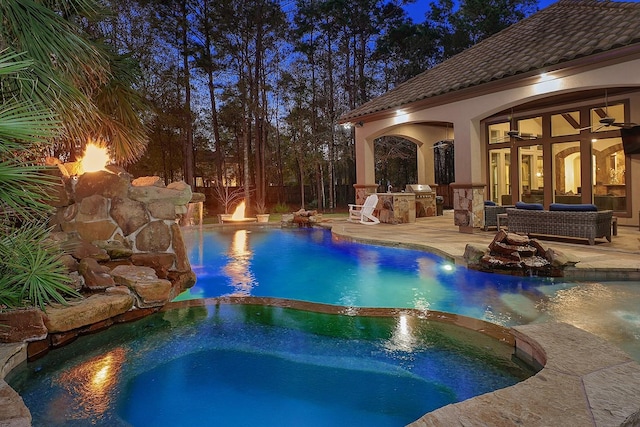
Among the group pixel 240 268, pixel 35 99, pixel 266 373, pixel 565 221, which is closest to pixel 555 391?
pixel 266 373

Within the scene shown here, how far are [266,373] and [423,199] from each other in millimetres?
12351

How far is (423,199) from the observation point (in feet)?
48.4

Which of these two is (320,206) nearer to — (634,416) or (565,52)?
(565,52)

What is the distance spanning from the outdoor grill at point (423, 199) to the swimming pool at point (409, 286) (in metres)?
5.88

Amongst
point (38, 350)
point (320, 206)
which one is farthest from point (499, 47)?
point (38, 350)

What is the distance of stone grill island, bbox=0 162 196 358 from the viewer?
13.9ft

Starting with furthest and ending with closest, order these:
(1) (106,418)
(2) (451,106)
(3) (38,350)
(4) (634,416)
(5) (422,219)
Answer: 1. (5) (422,219)
2. (2) (451,106)
3. (3) (38,350)
4. (1) (106,418)
5. (4) (634,416)

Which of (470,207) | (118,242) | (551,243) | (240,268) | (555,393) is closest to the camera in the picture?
(555,393)

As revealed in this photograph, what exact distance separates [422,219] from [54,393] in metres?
12.4

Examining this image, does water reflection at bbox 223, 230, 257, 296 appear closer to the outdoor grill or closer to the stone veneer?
the stone veneer

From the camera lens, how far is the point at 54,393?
292 cm

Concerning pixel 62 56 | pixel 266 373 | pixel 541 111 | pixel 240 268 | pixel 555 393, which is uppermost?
pixel 541 111

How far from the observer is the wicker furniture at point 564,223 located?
25.0ft

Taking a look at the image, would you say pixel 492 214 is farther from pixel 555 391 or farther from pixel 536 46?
pixel 555 391
